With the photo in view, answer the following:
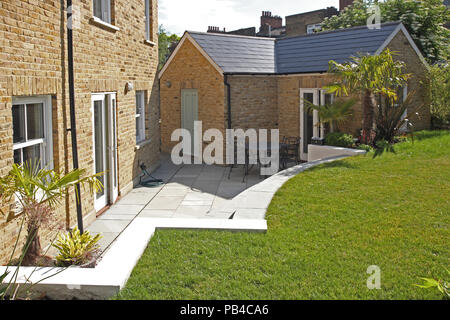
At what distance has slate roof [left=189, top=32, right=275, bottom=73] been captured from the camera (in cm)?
1656

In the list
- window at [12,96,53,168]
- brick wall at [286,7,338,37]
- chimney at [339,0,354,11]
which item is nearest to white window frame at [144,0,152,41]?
window at [12,96,53,168]

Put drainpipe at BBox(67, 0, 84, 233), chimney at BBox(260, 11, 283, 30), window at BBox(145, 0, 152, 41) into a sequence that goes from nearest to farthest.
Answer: drainpipe at BBox(67, 0, 84, 233) → window at BBox(145, 0, 152, 41) → chimney at BBox(260, 11, 283, 30)

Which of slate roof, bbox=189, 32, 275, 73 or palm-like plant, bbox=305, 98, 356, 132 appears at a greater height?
slate roof, bbox=189, 32, 275, 73

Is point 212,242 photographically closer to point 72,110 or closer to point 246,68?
point 72,110

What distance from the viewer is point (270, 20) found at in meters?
42.3

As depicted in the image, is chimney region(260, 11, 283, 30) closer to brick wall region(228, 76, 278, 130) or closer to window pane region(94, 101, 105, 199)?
brick wall region(228, 76, 278, 130)

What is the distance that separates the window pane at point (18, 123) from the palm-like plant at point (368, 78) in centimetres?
956

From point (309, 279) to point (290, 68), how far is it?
12778 millimetres

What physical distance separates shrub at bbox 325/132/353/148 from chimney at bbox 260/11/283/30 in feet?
92.6

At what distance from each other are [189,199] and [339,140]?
568 centimetres

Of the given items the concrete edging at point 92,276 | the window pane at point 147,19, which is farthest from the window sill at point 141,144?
the concrete edging at point 92,276

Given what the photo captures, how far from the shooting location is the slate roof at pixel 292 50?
16.0m

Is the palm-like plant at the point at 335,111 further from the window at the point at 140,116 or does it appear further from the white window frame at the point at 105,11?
the white window frame at the point at 105,11
